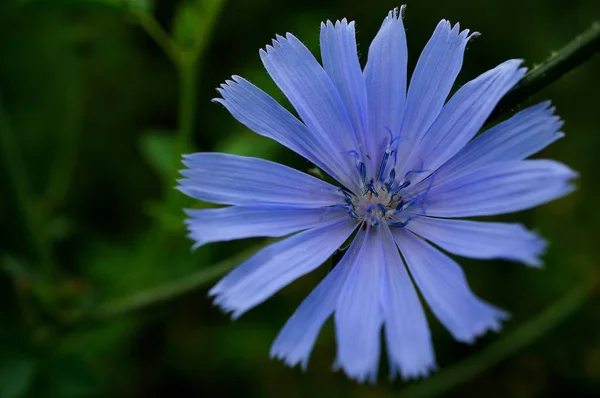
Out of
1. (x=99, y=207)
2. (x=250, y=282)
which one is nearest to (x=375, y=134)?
(x=250, y=282)

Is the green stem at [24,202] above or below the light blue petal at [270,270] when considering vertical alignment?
above

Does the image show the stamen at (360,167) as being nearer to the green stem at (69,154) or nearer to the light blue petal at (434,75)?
the light blue petal at (434,75)

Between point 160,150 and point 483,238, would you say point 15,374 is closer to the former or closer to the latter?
point 160,150

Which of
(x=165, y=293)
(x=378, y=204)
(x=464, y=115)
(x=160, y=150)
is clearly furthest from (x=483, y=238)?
(x=160, y=150)

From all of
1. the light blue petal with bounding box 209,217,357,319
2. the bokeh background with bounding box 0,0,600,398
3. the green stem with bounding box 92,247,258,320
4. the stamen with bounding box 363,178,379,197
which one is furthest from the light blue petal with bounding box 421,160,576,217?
the bokeh background with bounding box 0,0,600,398

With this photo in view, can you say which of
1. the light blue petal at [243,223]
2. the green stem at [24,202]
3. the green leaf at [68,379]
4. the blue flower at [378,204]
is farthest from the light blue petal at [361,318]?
the green stem at [24,202]

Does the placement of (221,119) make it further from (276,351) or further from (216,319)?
(276,351)
